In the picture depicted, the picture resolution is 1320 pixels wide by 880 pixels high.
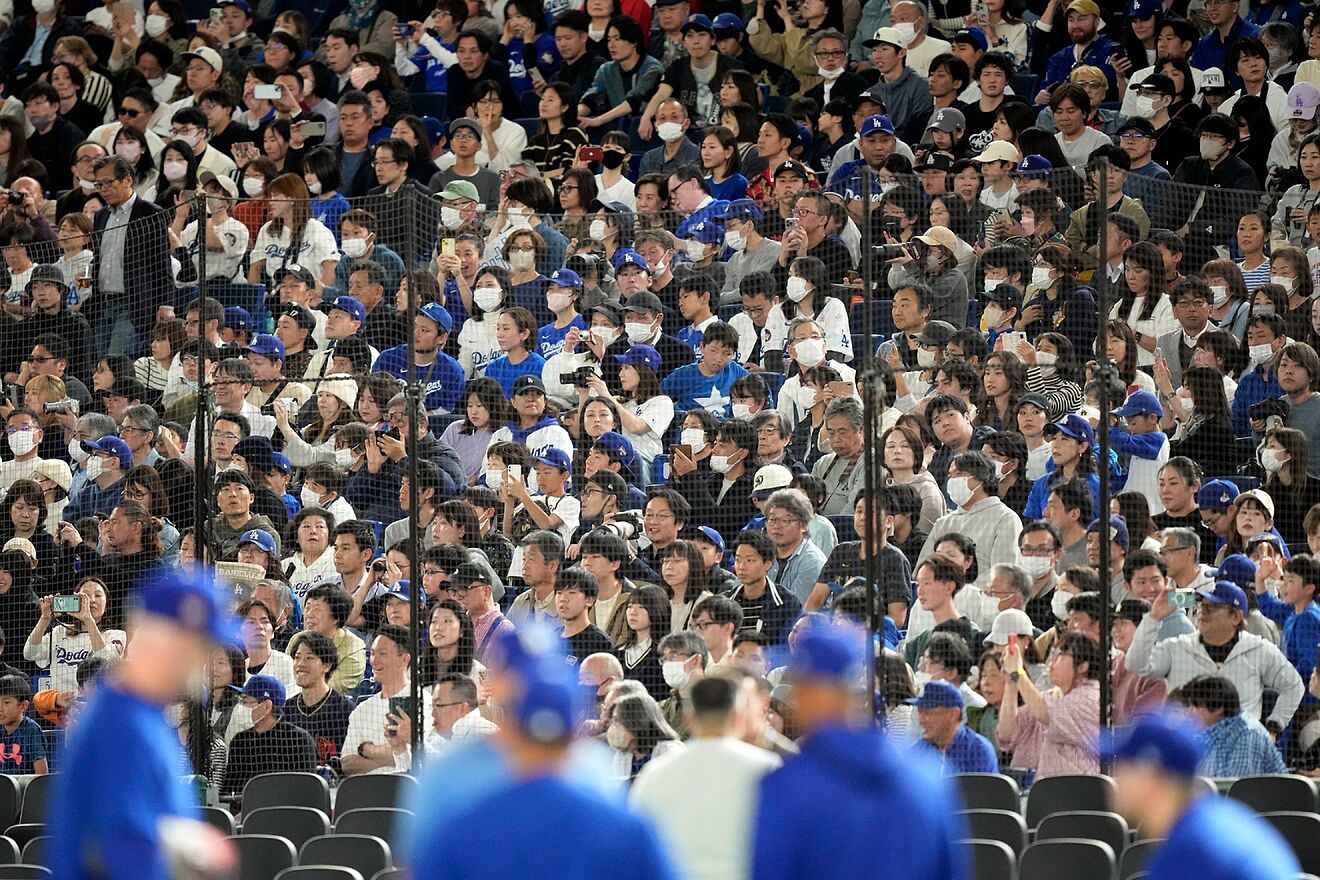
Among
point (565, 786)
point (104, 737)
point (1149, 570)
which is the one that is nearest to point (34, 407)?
point (1149, 570)

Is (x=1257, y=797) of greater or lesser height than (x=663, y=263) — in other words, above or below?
below

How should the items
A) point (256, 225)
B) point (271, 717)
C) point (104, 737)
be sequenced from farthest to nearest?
point (256, 225)
point (271, 717)
point (104, 737)

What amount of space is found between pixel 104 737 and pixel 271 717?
436 cm

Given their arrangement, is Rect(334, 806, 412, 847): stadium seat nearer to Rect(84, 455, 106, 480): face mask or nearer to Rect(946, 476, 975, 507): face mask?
Rect(946, 476, 975, 507): face mask

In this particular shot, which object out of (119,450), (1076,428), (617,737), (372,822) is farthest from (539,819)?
(119,450)

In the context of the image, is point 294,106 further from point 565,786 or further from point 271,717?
point 565,786

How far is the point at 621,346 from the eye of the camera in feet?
35.3

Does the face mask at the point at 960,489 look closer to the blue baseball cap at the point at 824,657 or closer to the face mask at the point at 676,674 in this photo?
the face mask at the point at 676,674

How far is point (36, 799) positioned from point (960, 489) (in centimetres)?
429

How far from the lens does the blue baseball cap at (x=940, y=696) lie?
331 inches

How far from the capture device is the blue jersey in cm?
502

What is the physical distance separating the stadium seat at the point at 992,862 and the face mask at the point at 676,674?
1.87 m

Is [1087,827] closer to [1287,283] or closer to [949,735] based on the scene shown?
[949,735]

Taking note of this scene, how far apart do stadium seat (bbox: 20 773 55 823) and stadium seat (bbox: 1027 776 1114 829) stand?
13.7ft
